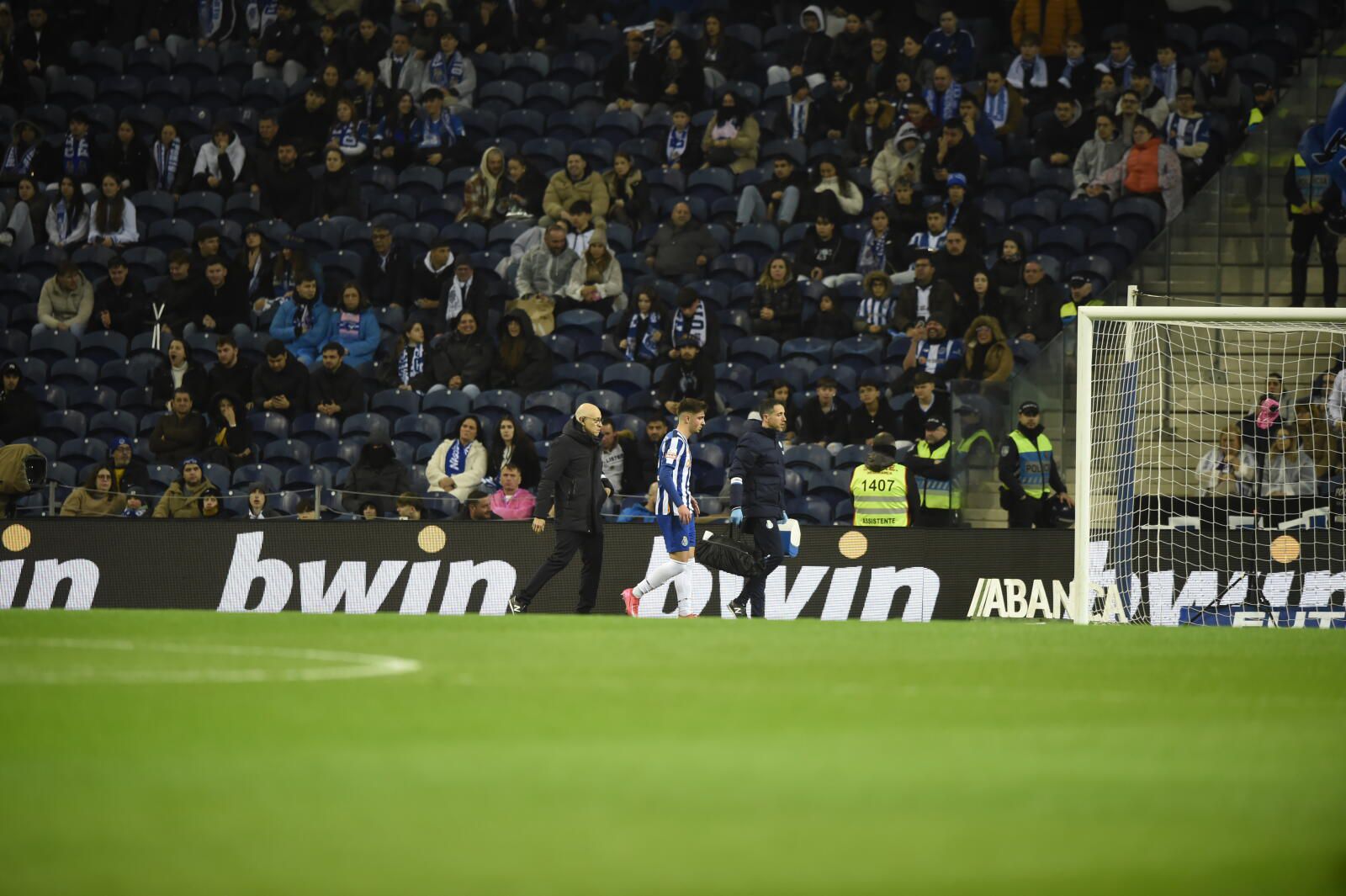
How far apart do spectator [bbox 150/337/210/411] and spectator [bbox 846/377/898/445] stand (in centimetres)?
706

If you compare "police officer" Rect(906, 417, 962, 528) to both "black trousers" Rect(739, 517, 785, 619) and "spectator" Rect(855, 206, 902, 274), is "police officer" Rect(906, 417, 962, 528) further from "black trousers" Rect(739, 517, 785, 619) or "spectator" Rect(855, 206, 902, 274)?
"spectator" Rect(855, 206, 902, 274)

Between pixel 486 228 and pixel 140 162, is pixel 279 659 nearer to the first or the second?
pixel 486 228

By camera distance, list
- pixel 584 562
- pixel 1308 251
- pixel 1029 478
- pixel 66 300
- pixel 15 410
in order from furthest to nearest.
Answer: pixel 66 300 < pixel 15 410 < pixel 1308 251 < pixel 1029 478 < pixel 584 562

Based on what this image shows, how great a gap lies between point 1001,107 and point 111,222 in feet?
36.0

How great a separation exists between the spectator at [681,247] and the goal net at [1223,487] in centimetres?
585

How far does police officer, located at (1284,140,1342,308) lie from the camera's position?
17.1m

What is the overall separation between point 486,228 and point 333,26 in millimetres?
4489

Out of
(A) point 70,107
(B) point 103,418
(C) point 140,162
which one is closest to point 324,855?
(B) point 103,418

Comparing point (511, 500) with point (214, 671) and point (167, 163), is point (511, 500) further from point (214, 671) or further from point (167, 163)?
point (214, 671)

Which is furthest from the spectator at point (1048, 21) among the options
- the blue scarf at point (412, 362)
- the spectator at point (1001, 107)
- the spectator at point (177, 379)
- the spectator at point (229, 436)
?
the spectator at point (177, 379)

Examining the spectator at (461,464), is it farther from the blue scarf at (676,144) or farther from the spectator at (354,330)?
the blue scarf at (676,144)

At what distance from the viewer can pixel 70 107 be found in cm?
2241

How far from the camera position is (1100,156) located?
63.7 ft

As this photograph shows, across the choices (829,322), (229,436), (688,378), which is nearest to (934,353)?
(829,322)
